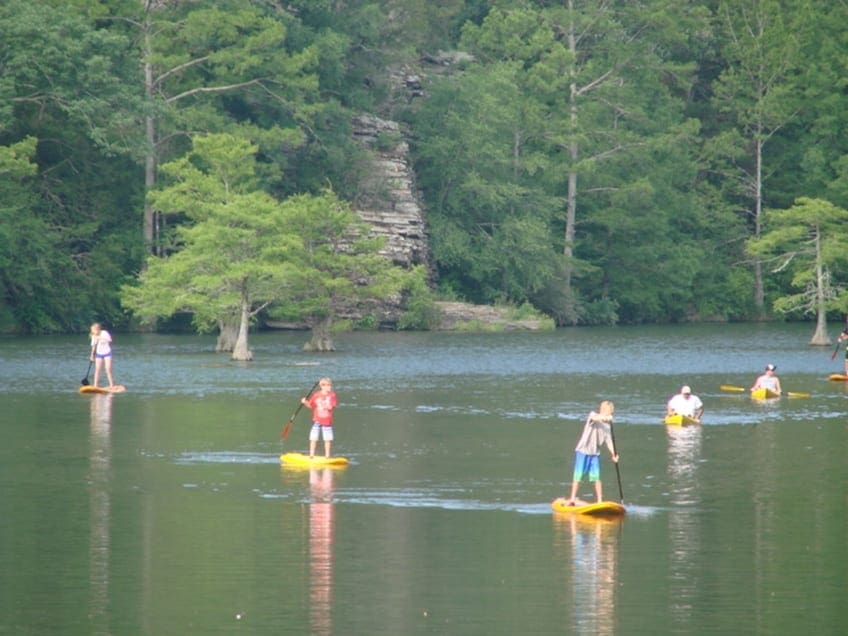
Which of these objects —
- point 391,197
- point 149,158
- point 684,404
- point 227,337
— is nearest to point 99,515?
point 684,404

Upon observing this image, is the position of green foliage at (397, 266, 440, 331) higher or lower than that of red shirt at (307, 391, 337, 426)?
higher

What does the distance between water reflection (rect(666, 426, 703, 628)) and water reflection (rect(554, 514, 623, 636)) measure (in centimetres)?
71

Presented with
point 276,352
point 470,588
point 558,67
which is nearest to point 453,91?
point 558,67

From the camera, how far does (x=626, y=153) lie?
104m

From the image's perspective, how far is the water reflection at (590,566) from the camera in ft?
67.3

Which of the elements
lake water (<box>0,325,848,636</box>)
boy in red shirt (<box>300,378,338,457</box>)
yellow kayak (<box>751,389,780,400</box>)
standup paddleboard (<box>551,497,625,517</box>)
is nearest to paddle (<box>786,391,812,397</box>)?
lake water (<box>0,325,848,636</box>)

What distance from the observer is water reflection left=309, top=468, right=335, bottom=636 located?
809 inches

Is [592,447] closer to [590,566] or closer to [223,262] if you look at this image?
[590,566]

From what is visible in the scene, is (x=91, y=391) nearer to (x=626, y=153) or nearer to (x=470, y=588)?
(x=470, y=588)

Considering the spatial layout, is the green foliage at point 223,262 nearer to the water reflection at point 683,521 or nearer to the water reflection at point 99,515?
the water reflection at point 99,515

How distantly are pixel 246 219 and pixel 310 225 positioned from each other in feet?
17.7

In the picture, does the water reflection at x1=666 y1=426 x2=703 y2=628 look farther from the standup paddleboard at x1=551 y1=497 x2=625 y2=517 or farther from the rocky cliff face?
the rocky cliff face

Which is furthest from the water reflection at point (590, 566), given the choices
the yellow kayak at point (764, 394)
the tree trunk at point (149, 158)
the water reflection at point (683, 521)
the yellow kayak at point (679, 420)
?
the tree trunk at point (149, 158)

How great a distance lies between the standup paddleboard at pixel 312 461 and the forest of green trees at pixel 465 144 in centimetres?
3413
